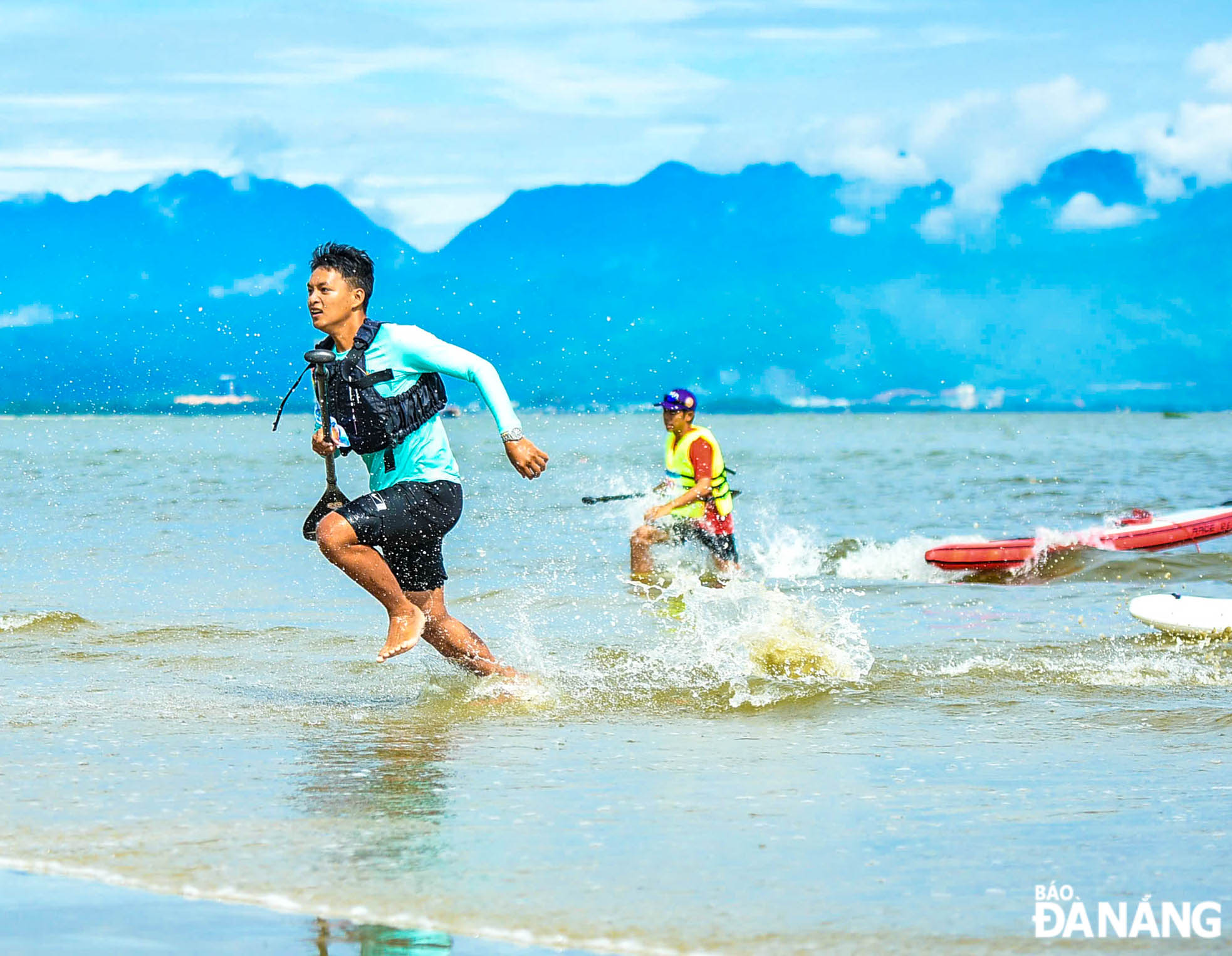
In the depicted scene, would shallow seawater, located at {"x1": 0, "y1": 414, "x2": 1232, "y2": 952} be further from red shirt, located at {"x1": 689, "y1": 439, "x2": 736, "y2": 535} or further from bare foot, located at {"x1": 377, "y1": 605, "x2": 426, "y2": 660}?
red shirt, located at {"x1": 689, "y1": 439, "x2": 736, "y2": 535}

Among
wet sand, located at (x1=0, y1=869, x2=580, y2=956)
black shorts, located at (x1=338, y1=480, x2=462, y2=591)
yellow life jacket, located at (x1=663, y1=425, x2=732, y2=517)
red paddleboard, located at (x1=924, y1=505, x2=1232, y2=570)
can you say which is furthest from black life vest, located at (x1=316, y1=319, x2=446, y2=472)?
red paddleboard, located at (x1=924, y1=505, x2=1232, y2=570)

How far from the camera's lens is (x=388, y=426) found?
5949mm

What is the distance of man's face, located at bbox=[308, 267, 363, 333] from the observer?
19.5 ft

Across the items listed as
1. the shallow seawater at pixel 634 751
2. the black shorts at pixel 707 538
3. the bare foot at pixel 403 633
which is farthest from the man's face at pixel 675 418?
the bare foot at pixel 403 633

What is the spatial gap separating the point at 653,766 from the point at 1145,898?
78.3 inches

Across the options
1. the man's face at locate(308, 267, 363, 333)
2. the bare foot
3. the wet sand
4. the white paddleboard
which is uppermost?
the man's face at locate(308, 267, 363, 333)

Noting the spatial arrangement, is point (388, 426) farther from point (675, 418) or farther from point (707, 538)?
point (707, 538)

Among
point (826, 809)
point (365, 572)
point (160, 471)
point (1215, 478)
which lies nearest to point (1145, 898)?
point (826, 809)

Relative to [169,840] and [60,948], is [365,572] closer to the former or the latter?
[169,840]

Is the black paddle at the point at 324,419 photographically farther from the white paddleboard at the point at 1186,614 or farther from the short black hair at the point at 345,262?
the white paddleboard at the point at 1186,614

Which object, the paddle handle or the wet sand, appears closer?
the wet sand

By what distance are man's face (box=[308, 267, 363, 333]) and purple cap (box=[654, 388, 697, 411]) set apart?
18.0ft

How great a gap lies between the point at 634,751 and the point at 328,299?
218cm

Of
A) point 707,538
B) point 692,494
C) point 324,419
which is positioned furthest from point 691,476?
point 324,419
